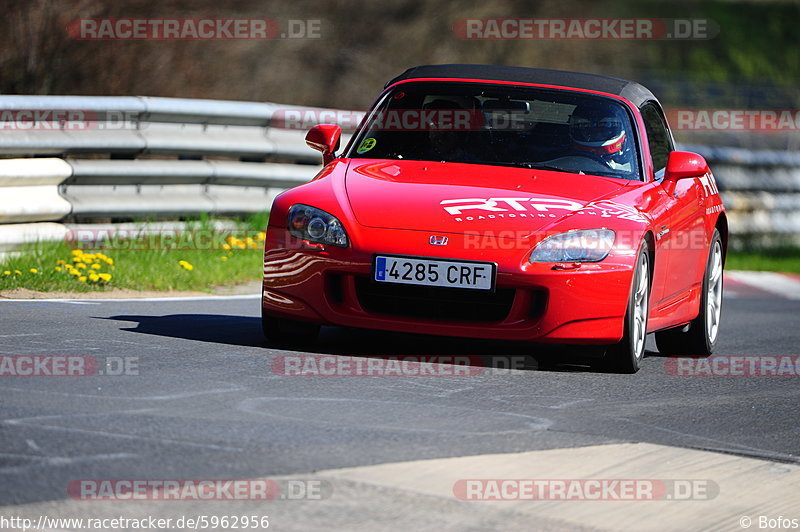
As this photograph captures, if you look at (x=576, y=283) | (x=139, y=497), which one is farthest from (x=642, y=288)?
(x=139, y=497)

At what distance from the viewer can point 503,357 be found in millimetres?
7664

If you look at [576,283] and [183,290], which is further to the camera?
[183,290]

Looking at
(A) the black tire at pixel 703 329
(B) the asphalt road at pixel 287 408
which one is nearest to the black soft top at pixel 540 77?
(A) the black tire at pixel 703 329

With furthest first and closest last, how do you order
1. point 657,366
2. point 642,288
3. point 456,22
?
point 456,22 → point 657,366 → point 642,288

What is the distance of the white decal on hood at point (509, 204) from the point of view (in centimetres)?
720

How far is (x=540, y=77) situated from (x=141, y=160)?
4.30m

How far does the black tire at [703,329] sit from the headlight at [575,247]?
6.17 ft

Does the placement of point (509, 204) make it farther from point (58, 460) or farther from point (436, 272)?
point (58, 460)

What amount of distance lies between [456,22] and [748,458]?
18.5m

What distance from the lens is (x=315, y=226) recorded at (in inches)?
286

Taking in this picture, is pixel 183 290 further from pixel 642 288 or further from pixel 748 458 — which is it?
pixel 748 458

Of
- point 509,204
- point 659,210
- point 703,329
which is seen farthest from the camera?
point 703,329

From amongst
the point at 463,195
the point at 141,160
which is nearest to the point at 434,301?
the point at 463,195

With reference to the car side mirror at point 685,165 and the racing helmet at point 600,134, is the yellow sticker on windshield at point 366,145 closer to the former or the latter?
the racing helmet at point 600,134
